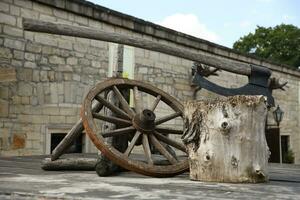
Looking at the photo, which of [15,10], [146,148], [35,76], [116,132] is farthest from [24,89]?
[146,148]

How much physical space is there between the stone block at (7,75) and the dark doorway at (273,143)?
8.26 meters

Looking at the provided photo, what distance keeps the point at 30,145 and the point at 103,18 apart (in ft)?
9.81

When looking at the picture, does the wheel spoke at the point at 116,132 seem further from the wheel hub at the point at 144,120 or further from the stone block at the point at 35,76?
the stone block at the point at 35,76

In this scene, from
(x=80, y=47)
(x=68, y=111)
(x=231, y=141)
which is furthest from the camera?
(x=80, y=47)

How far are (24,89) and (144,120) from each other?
4.14m

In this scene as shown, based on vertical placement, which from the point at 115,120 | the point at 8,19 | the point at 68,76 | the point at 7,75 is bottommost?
the point at 115,120

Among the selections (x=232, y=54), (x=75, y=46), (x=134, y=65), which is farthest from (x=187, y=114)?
(x=232, y=54)

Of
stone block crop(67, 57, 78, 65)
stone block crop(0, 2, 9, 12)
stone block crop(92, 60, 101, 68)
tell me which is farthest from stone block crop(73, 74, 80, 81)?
stone block crop(0, 2, 9, 12)

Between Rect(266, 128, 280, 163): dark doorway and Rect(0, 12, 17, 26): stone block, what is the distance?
27.6ft

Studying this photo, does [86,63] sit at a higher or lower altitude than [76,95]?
higher

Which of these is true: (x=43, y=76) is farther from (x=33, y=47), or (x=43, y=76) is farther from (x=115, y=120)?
(x=115, y=120)

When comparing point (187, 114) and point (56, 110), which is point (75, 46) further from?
point (187, 114)

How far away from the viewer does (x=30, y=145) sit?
741 cm

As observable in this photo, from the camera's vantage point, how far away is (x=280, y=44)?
29.5 meters
